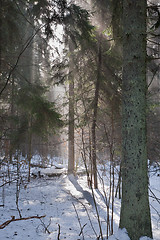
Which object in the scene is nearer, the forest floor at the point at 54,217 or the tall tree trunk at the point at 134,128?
the tall tree trunk at the point at 134,128

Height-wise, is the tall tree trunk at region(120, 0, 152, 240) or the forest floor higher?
the tall tree trunk at region(120, 0, 152, 240)

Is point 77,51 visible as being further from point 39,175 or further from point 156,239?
point 156,239

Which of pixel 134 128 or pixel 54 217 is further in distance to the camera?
pixel 54 217

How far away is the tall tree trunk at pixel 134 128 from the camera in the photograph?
2932 millimetres

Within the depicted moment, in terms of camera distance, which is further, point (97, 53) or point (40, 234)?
point (97, 53)

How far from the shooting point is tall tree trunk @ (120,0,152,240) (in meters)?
2.93

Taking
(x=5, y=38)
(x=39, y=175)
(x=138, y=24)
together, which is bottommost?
(x=39, y=175)

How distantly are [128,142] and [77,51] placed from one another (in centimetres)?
681

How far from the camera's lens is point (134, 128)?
3.06m

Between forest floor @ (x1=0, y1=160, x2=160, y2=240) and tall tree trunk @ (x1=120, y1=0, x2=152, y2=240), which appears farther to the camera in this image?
forest floor @ (x1=0, y1=160, x2=160, y2=240)

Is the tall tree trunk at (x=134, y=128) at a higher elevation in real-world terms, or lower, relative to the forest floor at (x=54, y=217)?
higher

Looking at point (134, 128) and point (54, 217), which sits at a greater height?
point (134, 128)

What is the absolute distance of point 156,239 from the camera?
120 inches

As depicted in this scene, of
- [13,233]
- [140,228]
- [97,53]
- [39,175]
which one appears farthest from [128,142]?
[39,175]
